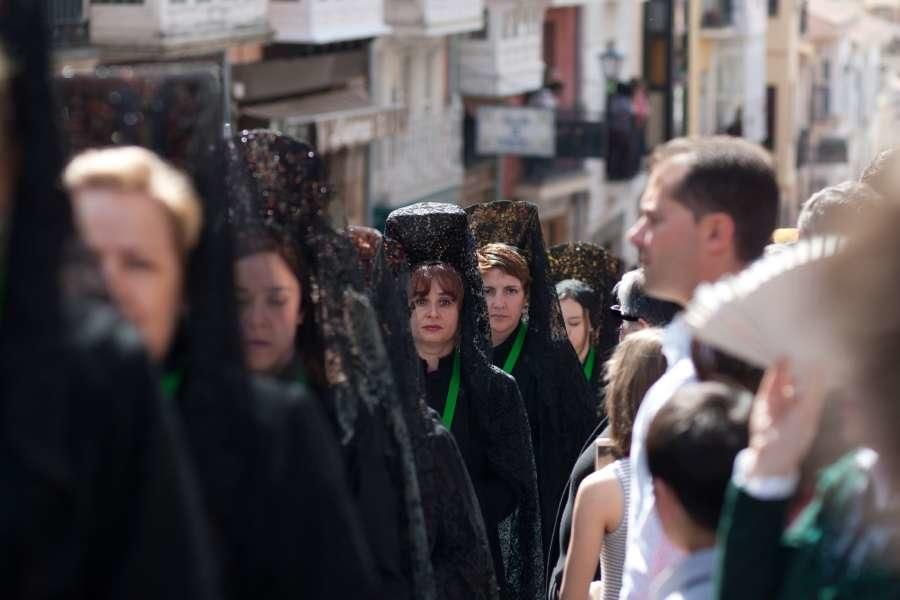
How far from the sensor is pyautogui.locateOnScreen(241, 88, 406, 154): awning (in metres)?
22.1

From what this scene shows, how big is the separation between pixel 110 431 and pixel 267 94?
20.9 metres

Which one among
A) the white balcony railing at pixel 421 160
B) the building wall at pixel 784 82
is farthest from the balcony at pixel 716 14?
the white balcony railing at pixel 421 160

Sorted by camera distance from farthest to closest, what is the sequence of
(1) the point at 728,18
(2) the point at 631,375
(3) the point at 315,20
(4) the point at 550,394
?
(1) the point at 728,18 < (3) the point at 315,20 < (4) the point at 550,394 < (2) the point at 631,375

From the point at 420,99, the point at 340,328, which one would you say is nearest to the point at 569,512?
the point at 340,328

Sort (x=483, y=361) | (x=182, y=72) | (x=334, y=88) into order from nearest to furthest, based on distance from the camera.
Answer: (x=182, y=72)
(x=483, y=361)
(x=334, y=88)

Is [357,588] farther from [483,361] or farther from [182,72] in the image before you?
[483,361]

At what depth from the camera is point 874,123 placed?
67.6 meters

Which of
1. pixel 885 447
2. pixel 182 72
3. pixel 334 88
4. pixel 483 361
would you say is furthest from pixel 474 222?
pixel 334 88

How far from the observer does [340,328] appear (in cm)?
430

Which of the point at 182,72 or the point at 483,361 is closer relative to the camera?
the point at 182,72

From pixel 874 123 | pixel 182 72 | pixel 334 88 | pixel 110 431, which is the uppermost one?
pixel 182 72

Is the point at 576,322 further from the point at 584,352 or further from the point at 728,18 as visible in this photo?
the point at 728,18

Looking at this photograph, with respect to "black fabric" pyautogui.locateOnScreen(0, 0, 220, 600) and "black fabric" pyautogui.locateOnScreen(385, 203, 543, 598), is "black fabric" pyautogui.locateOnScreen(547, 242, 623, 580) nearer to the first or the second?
"black fabric" pyautogui.locateOnScreen(385, 203, 543, 598)

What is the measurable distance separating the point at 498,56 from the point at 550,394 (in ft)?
75.5
